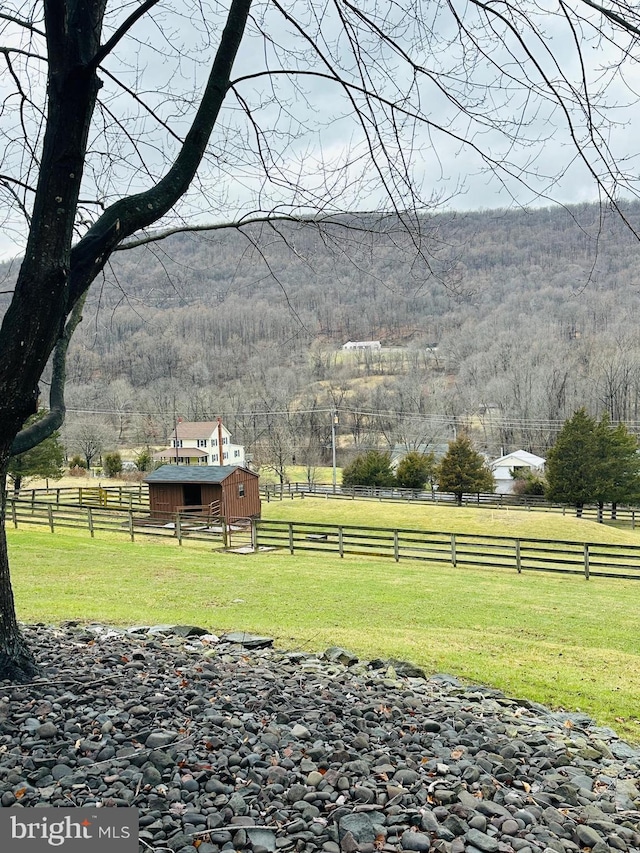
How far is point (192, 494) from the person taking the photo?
27250 mm

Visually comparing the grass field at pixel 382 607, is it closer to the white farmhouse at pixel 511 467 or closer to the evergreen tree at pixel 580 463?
the evergreen tree at pixel 580 463

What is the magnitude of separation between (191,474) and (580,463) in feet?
66.7

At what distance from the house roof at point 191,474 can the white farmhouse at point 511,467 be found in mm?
28934

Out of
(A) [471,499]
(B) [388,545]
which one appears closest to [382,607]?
(B) [388,545]

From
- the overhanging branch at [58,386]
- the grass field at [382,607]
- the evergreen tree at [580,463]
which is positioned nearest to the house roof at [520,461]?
the evergreen tree at [580,463]

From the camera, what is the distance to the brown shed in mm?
26516

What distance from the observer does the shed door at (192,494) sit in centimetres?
2705

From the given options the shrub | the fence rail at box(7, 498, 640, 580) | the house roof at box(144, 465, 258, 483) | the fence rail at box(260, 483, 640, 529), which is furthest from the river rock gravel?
the shrub

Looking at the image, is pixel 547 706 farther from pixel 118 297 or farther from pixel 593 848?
pixel 118 297

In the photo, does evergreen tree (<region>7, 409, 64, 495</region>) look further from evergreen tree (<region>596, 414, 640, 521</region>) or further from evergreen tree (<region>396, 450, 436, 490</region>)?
evergreen tree (<region>596, 414, 640, 521</region>)

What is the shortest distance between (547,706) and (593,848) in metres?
2.41

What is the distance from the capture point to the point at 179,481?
26.5 metres

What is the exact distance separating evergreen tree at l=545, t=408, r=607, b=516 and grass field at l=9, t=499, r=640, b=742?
62.3 ft

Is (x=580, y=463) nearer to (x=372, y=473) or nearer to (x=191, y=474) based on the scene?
(x=372, y=473)
